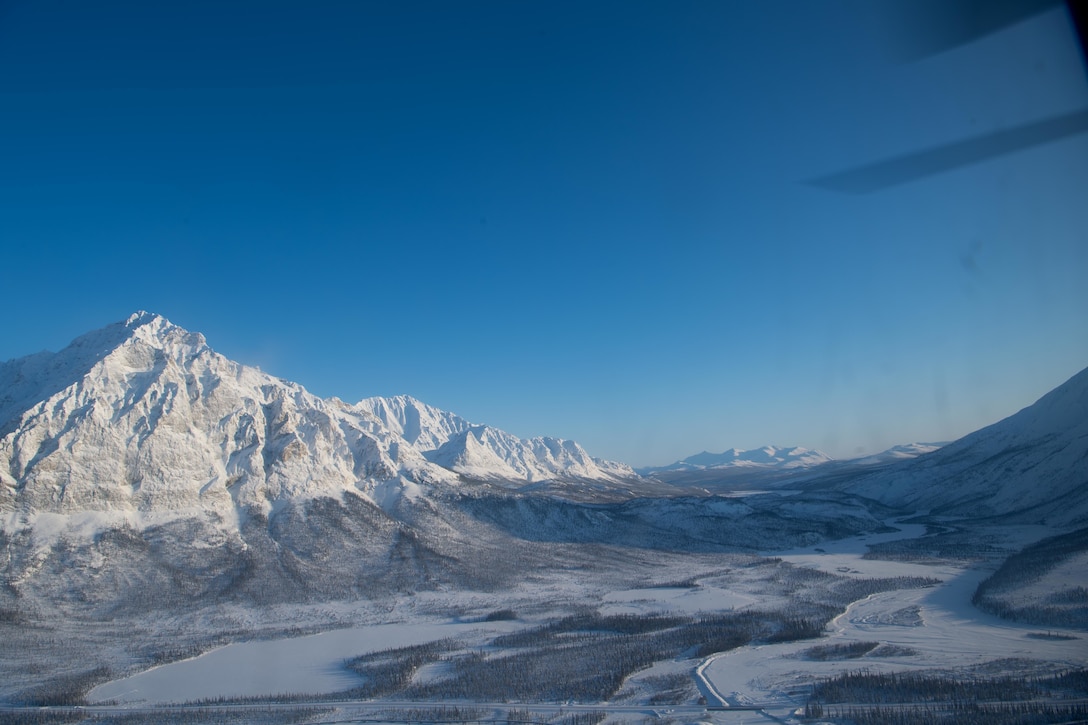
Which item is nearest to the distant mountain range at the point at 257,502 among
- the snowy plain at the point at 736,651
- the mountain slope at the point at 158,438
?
the mountain slope at the point at 158,438

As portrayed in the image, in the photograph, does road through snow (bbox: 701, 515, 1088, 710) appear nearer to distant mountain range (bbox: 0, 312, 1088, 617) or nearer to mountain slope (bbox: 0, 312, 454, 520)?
distant mountain range (bbox: 0, 312, 1088, 617)

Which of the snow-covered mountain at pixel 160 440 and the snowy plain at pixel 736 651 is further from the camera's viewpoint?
the snow-covered mountain at pixel 160 440

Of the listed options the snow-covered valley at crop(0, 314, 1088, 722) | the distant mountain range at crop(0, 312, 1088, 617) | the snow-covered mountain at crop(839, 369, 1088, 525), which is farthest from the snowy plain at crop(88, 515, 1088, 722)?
the snow-covered mountain at crop(839, 369, 1088, 525)

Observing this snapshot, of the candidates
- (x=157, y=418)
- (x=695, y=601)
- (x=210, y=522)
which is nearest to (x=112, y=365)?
(x=157, y=418)

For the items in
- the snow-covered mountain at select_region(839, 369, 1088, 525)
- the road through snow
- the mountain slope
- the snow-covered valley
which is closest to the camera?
the road through snow

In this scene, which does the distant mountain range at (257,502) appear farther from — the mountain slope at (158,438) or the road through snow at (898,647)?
the road through snow at (898,647)

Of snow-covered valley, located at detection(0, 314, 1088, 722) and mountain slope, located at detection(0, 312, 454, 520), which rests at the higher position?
mountain slope, located at detection(0, 312, 454, 520)

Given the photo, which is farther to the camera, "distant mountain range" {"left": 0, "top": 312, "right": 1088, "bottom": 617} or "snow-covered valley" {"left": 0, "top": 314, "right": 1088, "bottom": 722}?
"distant mountain range" {"left": 0, "top": 312, "right": 1088, "bottom": 617}
